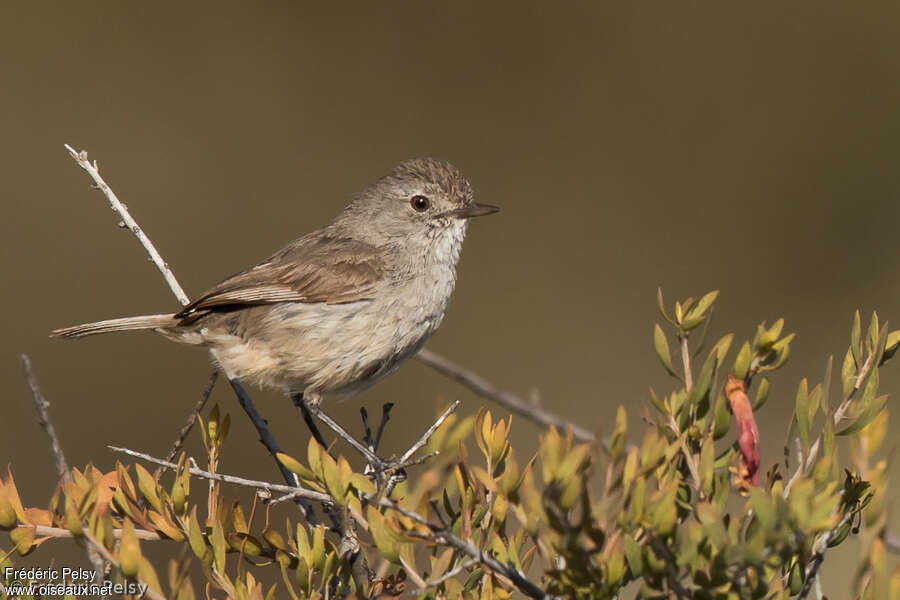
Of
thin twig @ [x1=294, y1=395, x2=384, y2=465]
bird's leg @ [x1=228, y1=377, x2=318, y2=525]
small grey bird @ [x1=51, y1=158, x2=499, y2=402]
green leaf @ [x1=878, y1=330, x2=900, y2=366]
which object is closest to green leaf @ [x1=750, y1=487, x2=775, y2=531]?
green leaf @ [x1=878, y1=330, x2=900, y2=366]

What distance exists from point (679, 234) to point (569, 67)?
1.46 metres

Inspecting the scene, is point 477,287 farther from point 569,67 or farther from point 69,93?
point 69,93

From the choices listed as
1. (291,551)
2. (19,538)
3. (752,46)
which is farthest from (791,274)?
(19,538)

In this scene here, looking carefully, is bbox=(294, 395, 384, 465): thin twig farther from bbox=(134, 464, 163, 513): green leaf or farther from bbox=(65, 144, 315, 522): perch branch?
bbox=(134, 464, 163, 513): green leaf

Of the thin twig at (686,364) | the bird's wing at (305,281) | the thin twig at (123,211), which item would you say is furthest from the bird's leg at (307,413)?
the thin twig at (686,364)

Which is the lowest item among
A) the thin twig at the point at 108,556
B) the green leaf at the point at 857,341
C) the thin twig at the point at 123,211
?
the thin twig at the point at 108,556

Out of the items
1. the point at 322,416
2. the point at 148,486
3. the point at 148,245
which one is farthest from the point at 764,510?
the point at 322,416

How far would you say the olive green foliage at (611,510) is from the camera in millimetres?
1757

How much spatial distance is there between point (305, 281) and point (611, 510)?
8.96 feet

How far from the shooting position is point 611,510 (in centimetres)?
187

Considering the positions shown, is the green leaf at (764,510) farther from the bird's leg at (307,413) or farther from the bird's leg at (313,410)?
the bird's leg at (307,413)

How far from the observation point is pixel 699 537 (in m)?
1.83

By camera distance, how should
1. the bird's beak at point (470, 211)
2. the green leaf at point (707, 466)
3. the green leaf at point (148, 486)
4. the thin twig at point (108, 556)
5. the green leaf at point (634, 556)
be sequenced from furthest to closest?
the bird's beak at point (470, 211) → the green leaf at point (148, 486) → the thin twig at point (108, 556) → the green leaf at point (707, 466) → the green leaf at point (634, 556)

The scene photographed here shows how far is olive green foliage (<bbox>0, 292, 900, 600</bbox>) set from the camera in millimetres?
1757
